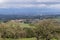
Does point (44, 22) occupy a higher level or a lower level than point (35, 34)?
higher

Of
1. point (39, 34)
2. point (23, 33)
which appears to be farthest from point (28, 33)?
point (39, 34)

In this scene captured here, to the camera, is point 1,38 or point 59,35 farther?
point 59,35

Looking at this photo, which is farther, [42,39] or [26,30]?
[26,30]

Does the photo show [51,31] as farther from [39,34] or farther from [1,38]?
[1,38]

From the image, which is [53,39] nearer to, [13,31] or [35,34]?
[35,34]

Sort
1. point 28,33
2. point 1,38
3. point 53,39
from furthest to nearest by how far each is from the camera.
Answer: point 28,33
point 53,39
point 1,38

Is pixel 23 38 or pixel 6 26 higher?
pixel 6 26

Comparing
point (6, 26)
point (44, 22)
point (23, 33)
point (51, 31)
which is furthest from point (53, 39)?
point (6, 26)

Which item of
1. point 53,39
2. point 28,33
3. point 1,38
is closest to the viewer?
point 1,38
